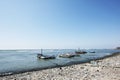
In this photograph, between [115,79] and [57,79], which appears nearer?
[115,79]

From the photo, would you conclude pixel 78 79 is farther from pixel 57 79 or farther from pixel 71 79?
pixel 57 79

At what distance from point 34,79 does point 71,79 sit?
4.76 metres

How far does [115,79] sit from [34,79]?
31.6 ft

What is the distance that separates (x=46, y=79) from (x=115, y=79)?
800cm

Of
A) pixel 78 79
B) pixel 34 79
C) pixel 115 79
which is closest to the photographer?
pixel 115 79

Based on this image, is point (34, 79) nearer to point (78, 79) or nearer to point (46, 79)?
point (46, 79)

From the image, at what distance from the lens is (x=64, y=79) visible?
14836mm

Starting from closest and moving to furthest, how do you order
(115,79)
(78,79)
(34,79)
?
(115,79), (78,79), (34,79)

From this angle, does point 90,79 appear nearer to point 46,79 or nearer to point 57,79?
point 57,79

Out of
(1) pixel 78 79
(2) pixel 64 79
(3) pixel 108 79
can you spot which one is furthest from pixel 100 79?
(2) pixel 64 79

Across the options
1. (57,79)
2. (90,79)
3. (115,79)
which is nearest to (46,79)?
(57,79)

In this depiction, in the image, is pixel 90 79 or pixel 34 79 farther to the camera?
pixel 34 79

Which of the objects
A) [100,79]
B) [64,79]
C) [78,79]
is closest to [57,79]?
[64,79]

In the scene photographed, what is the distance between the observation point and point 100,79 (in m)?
13.8
